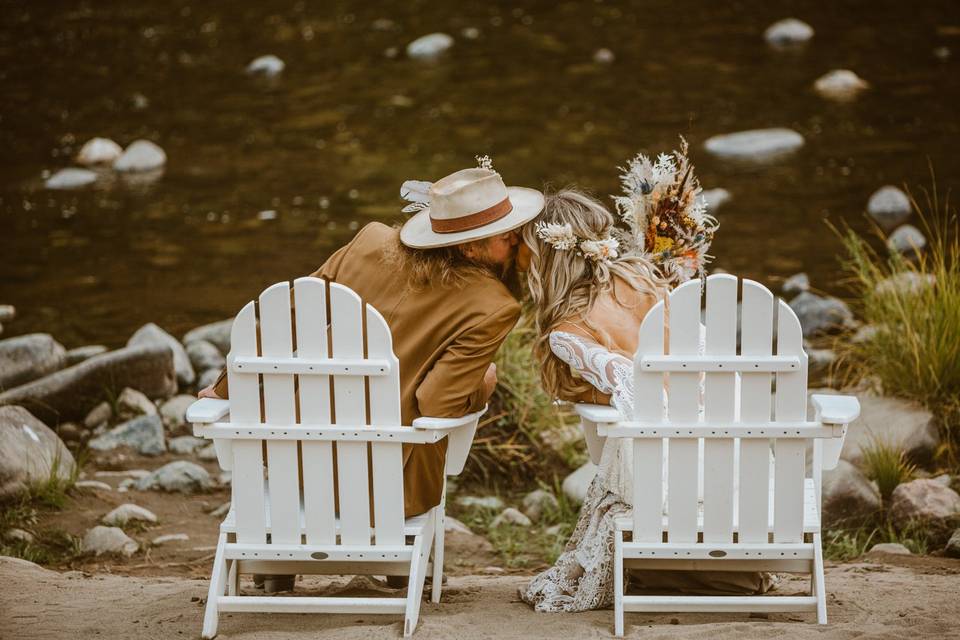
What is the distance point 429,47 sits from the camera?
544 inches

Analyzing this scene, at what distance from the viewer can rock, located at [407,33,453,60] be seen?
13.8m

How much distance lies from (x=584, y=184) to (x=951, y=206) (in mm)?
2792

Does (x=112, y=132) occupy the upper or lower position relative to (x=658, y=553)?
upper

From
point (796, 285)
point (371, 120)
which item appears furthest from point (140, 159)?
point (796, 285)

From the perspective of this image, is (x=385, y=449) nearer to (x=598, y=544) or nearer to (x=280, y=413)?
(x=280, y=413)

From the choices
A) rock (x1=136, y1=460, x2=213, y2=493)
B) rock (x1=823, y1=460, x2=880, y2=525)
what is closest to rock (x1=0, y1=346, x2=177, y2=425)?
rock (x1=136, y1=460, x2=213, y2=493)

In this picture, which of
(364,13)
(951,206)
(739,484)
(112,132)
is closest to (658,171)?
(739,484)

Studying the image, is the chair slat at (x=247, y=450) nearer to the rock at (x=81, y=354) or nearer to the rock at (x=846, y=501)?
the rock at (x=846, y=501)

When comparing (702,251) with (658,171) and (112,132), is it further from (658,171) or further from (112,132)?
(112,132)

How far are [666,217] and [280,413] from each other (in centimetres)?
147

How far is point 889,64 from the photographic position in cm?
1270

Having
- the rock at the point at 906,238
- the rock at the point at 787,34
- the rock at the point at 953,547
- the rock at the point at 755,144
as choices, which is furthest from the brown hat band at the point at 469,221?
the rock at the point at 787,34

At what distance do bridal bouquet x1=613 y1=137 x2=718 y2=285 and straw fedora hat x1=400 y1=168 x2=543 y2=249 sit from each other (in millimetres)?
473

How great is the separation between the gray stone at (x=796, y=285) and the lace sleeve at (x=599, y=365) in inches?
177
